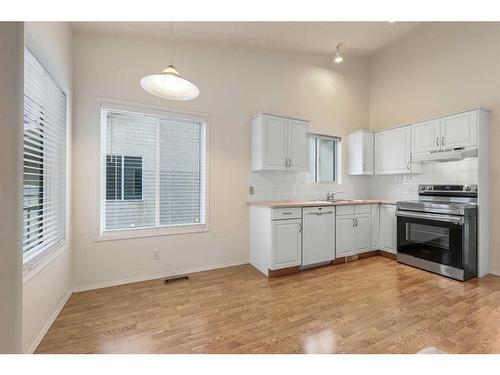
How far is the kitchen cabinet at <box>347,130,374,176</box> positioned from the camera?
4.21 meters

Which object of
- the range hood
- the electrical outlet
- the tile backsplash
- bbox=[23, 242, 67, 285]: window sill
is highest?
the range hood

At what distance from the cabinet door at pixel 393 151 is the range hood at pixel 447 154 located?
8.1 inches

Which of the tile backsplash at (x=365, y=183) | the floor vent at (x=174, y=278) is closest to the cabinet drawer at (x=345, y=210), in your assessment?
the tile backsplash at (x=365, y=183)

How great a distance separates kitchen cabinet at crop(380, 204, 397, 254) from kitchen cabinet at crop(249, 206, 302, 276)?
1652mm

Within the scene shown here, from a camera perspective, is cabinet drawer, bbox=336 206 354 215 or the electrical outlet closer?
the electrical outlet

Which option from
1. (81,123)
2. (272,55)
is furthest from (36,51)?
(272,55)

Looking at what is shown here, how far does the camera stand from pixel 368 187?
4.70 m

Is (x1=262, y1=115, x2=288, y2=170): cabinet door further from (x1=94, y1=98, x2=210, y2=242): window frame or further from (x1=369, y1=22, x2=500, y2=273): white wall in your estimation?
(x1=369, y1=22, x2=500, y2=273): white wall

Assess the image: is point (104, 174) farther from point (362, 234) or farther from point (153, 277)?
point (362, 234)

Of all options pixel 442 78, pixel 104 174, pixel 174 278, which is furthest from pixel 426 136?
pixel 104 174

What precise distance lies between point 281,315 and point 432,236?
2492 millimetres

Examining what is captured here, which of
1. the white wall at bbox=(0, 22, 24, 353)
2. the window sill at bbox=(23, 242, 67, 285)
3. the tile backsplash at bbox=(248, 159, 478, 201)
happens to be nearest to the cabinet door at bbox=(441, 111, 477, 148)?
the tile backsplash at bbox=(248, 159, 478, 201)

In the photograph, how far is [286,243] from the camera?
10.2 ft
